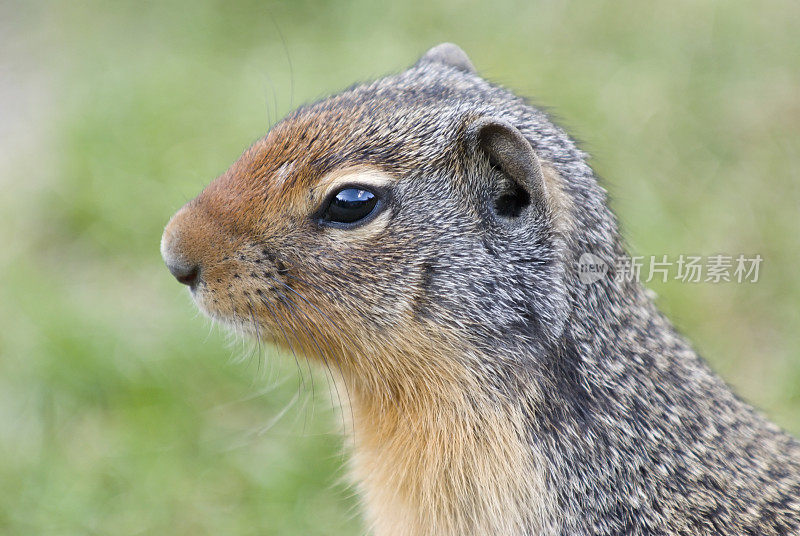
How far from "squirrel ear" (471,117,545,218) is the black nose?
0.94 meters

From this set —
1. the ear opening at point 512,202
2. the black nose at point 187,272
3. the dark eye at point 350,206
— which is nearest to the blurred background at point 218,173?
the black nose at point 187,272

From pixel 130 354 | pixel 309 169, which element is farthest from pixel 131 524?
pixel 309 169

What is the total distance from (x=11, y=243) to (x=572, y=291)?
13.0ft

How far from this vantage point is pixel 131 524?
407 cm

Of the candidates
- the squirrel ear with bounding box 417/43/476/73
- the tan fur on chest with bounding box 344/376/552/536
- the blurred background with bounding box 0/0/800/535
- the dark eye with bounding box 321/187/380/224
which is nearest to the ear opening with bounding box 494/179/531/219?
the dark eye with bounding box 321/187/380/224

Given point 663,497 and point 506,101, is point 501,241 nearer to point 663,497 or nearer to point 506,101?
point 506,101

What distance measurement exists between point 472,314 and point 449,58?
128cm

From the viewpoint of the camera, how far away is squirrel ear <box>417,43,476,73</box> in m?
3.49

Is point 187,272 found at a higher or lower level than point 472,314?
lower

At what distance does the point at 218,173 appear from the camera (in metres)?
5.61

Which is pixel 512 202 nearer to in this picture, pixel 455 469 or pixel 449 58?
pixel 455 469

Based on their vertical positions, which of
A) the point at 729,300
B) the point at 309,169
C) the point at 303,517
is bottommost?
the point at 303,517

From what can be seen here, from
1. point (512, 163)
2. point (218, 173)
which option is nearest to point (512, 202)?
point (512, 163)

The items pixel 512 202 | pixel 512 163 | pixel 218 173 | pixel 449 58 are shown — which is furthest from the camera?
pixel 218 173
